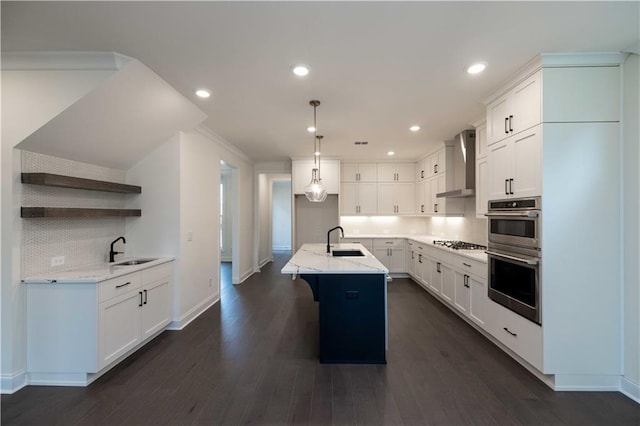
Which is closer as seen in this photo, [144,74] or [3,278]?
[3,278]

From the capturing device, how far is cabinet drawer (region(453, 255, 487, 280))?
3.16 metres

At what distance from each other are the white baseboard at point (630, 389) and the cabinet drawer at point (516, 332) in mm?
586

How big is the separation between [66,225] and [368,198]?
5.08 metres

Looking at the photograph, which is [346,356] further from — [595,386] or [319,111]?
[319,111]

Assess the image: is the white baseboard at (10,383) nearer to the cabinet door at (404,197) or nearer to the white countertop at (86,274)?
the white countertop at (86,274)

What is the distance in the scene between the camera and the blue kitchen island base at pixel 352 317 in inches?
110

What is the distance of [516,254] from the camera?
260cm

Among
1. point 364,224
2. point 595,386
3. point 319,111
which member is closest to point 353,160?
point 364,224

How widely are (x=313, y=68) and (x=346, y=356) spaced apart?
2633 millimetres

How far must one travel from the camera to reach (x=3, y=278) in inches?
89.9

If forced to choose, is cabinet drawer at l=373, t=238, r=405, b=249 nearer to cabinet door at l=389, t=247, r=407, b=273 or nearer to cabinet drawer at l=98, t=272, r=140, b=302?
cabinet door at l=389, t=247, r=407, b=273

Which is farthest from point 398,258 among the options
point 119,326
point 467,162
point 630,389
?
point 119,326

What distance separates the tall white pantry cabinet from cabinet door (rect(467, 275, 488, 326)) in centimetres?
81

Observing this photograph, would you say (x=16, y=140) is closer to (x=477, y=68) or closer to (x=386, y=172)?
(x=477, y=68)
